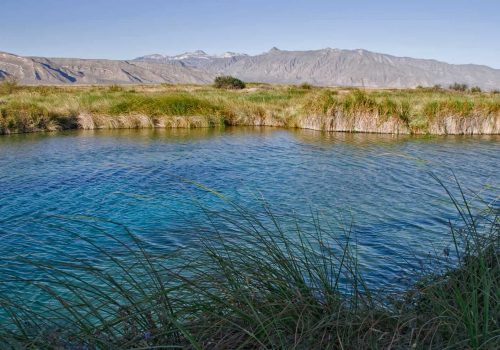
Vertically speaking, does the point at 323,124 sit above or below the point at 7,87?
below

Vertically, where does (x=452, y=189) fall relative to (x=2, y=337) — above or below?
below

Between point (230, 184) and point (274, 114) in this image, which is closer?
point (230, 184)

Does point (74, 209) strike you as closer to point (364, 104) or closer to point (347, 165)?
point (347, 165)

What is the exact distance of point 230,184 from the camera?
10.1 metres

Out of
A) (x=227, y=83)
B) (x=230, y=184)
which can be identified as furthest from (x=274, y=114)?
(x=227, y=83)

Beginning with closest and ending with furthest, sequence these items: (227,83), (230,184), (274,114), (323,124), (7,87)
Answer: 1. (230,184)
2. (323,124)
3. (274,114)
4. (7,87)
5. (227,83)

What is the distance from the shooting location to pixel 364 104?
65.8 ft

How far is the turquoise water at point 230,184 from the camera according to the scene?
20.7 feet

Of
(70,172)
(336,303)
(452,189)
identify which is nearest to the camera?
(336,303)

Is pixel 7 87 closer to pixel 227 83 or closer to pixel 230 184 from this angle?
pixel 227 83

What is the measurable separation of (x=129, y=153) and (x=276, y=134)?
6.87 metres

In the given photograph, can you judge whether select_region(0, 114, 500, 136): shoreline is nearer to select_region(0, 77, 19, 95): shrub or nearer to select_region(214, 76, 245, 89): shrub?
select_region(0, 77, 19, 95): shrub

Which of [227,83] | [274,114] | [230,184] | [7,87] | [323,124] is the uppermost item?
[227,83]

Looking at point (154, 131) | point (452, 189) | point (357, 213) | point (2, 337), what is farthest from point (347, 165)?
point (2, 337)
